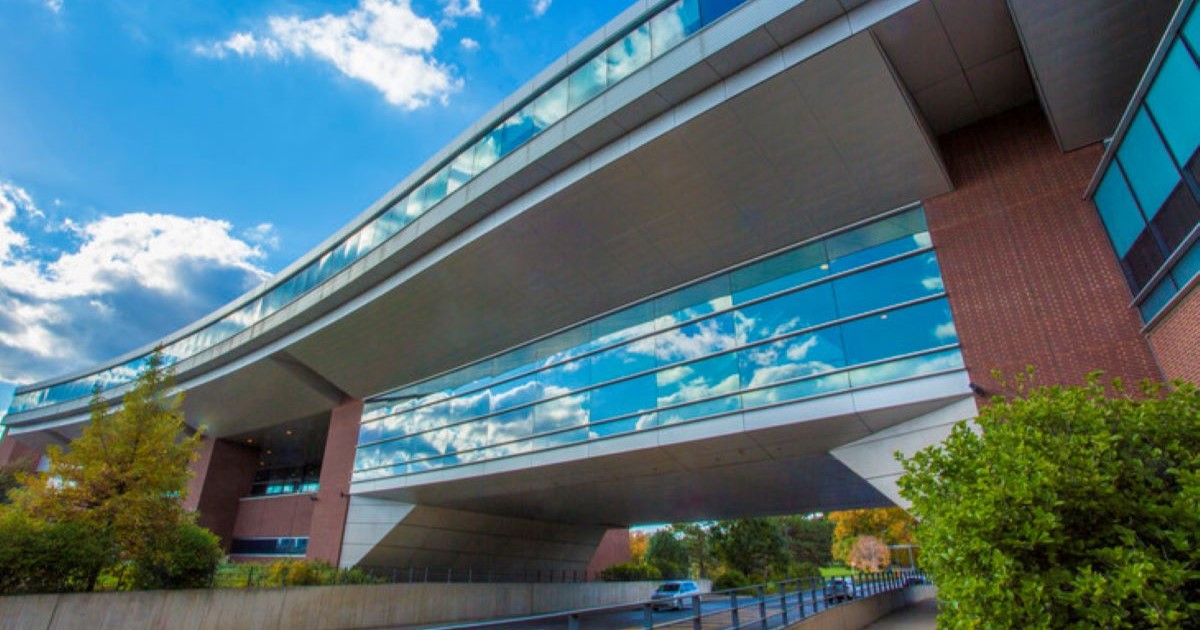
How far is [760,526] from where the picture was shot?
4203 centimetres

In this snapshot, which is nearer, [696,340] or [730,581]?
[696,340]

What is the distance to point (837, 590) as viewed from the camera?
46.5 ft

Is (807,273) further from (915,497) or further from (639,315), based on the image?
(915,497)

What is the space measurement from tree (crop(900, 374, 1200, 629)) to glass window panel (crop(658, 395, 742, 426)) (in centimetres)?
859

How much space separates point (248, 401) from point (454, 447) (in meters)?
15.6

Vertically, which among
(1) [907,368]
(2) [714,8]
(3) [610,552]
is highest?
(2) [714,8]

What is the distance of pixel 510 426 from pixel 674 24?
42.5 ft

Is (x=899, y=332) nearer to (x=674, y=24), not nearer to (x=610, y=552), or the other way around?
(x=674, y=24)

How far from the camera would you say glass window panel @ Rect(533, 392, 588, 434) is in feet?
57.9

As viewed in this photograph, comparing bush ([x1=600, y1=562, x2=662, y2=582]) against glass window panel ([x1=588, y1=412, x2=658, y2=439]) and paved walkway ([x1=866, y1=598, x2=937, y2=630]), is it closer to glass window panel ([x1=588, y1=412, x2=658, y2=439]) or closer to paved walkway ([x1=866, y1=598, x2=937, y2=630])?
paved walkway ([x1=866, y1=598, x2=937, y2=630])

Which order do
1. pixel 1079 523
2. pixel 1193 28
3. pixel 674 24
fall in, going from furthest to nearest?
pixel 674 24
pixel 1193 28
pixel 1079 523

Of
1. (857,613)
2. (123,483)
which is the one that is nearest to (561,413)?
(857,613)

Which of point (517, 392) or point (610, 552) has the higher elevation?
point (517, 392)

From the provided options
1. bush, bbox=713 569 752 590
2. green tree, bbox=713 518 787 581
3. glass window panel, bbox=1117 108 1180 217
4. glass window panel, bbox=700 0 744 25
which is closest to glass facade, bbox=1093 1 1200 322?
glass window panel, bbox=1117 108 1180 217
